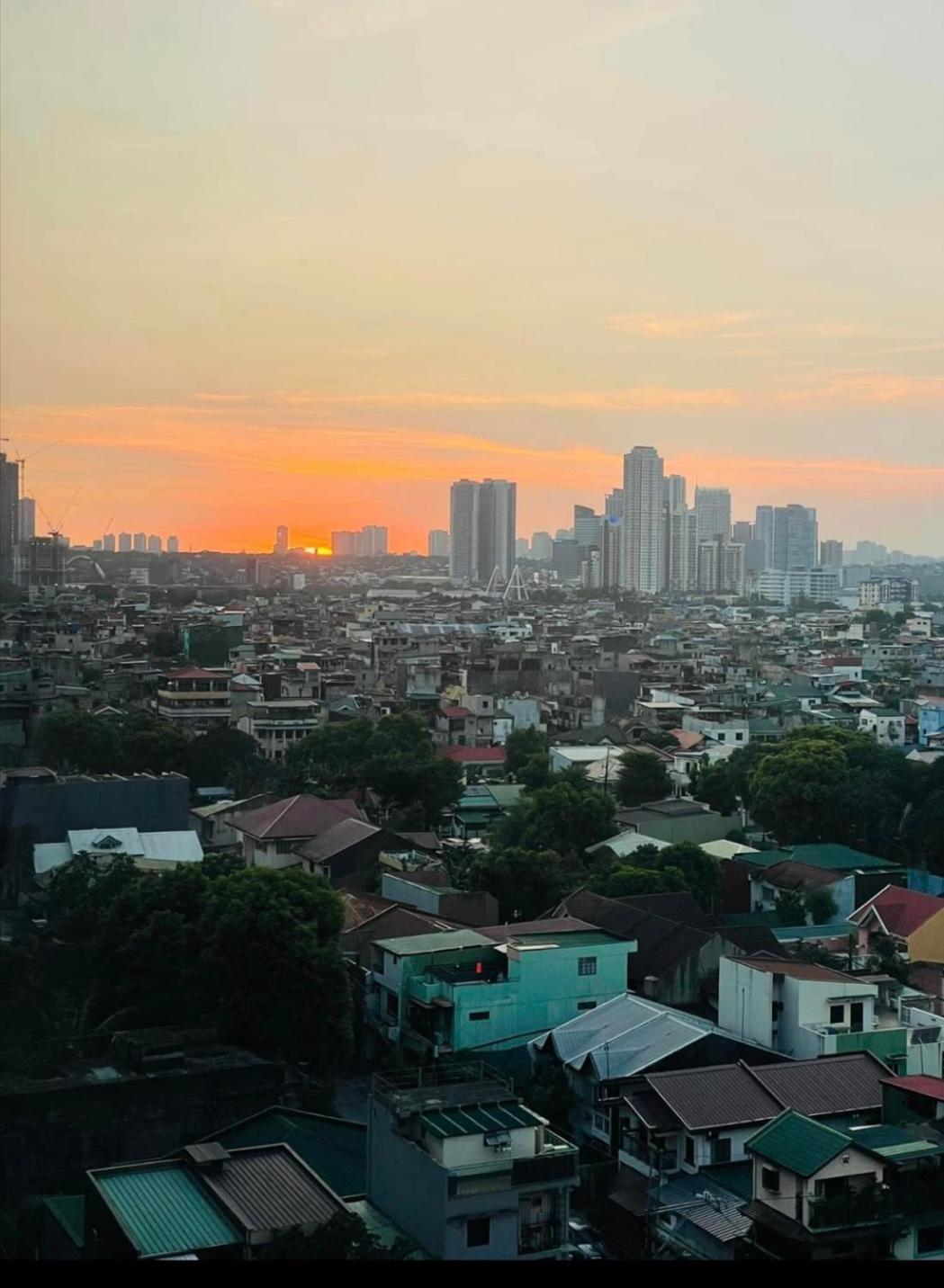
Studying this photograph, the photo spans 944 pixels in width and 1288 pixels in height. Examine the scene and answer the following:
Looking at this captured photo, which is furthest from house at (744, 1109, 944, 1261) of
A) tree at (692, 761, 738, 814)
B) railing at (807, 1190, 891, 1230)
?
tree at (692, 761, 738, 814)

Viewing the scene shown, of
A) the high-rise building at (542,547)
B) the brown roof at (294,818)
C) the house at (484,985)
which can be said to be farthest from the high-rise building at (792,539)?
the house at (484,985)

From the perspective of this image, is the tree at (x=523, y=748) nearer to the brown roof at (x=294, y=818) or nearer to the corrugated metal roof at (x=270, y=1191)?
the brown roof at (x=294, y=818)

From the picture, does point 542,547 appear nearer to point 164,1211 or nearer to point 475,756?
point 475,756

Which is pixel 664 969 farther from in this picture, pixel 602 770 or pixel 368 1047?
pixel 602 770

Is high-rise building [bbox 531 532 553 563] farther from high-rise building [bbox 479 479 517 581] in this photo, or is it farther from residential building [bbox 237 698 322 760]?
residential building [bbox 237 698 322 760]

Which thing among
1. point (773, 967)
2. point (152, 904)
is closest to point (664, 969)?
point (773, 967)
